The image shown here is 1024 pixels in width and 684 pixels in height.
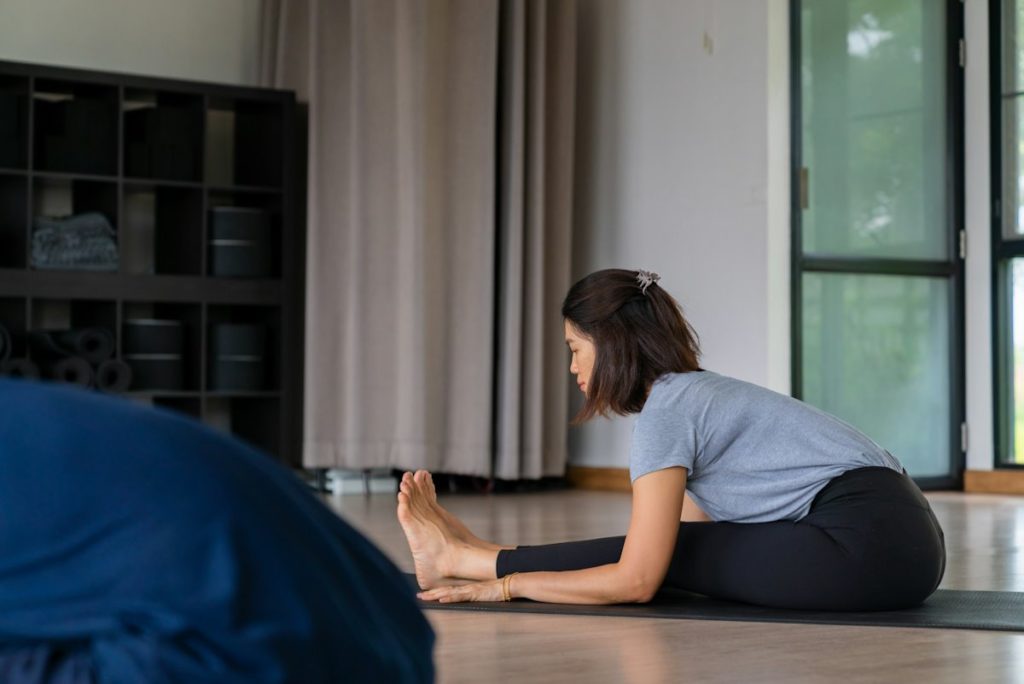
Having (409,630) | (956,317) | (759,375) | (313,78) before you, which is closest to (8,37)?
(313,78)

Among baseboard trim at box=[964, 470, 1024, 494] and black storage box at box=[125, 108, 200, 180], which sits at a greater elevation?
black storage box at box=[125, 108, 200, 180]

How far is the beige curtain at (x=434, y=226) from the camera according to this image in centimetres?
574

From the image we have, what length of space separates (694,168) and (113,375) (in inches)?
94.4

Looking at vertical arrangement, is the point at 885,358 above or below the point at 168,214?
below

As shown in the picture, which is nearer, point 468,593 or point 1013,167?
point 468,593

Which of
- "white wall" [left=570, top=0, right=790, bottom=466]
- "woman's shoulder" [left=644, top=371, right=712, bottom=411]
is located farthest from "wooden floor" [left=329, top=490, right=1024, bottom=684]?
"white wall" [left=570, top=0, right=790, bottom=466]

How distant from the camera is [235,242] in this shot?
5.68 metres

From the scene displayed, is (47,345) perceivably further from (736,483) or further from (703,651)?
(703,651)

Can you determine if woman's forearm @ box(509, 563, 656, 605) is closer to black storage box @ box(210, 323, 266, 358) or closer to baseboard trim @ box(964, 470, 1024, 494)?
black storage box @ box(210, 323, 266, 358)

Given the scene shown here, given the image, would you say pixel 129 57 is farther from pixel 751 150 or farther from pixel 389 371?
pixel 751 150

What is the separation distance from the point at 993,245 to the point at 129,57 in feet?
12.1

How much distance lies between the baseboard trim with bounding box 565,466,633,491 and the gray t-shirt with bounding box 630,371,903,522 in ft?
11.2

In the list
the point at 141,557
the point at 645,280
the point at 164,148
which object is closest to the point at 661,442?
the point at 645,280

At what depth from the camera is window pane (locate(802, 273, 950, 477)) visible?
5734 mm
